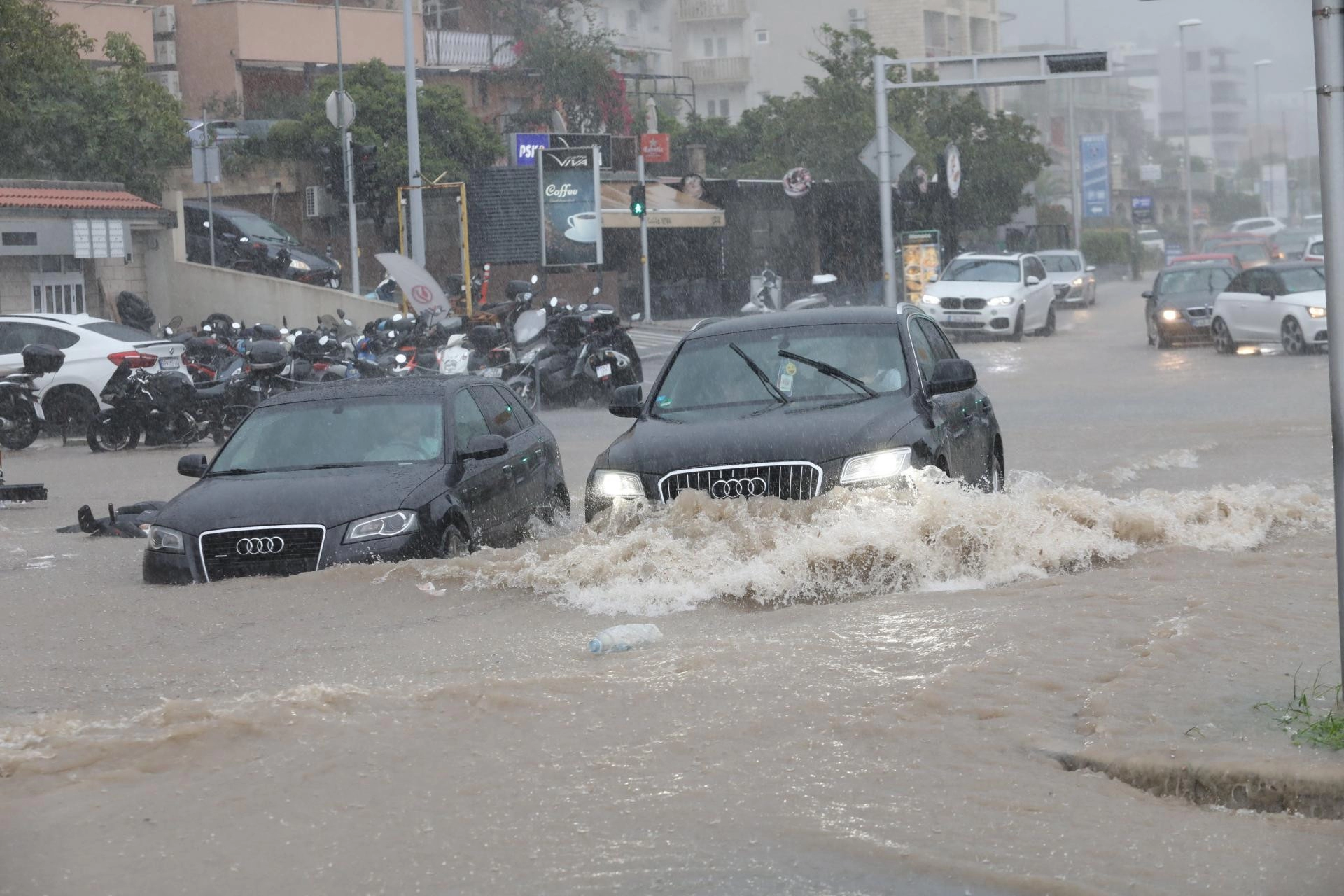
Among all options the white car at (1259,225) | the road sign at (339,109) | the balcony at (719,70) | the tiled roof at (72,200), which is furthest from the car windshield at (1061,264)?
the white car at (1259,225)

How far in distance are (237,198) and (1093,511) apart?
35.0 metres

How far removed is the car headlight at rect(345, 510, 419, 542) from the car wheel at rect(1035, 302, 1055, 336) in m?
28.3

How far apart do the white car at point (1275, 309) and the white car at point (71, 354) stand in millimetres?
16100

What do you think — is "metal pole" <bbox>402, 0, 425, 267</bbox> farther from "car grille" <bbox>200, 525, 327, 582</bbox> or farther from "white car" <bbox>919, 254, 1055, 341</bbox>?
"car grille" <bbox>200, 525, 327, 582</bbox>

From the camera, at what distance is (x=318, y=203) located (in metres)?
40.5

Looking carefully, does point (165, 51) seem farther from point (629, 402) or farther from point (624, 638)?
point (624, 638)

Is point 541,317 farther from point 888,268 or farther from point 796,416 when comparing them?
point 796,416

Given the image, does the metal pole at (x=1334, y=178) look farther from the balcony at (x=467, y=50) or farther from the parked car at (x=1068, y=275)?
the balcony at (x=467, y=50)

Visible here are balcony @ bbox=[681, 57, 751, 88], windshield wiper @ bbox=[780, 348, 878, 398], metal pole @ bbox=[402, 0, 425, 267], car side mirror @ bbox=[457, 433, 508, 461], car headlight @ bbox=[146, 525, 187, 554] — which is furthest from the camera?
balcony @ bbox=[681, 57, 751, 88]

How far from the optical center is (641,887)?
4.48m

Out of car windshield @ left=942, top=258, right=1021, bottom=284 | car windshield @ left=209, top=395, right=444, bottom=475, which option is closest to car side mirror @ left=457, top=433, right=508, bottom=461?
car windshield @ left=209, top=395, right=444, bottom=475

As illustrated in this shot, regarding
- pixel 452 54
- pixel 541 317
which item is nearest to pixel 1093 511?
pixel 541 317

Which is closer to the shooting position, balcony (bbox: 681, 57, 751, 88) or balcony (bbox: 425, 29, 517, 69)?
balcony (bbox: 425, 29, 517, 69)

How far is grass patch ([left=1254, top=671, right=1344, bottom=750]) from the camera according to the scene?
5266 mm
